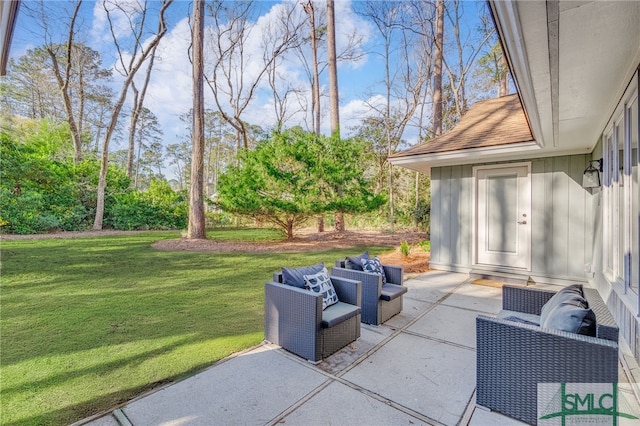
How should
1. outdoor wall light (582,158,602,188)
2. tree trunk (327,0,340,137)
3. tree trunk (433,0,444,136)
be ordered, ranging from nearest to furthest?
outdoor wall light (582,158,602,188) → tree trunk (433,0,444,136) → tree trunk (327,0,340,137)

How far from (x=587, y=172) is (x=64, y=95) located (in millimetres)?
17294

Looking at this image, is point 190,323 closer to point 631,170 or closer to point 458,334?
point 458,334

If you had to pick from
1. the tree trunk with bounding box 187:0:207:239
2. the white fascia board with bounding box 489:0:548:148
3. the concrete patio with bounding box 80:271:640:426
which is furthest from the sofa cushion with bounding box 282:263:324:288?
the tree trunk with bounding box 187:0:207:239

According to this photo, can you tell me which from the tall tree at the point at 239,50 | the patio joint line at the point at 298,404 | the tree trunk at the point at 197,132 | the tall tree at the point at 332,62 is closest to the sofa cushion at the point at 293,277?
A: the patio joint line at the point at 298,404

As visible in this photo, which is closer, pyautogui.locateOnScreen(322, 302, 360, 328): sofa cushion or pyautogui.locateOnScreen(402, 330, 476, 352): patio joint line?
pyautogui.locateOnScreen(322, 302, 360, 328): sofa cushion

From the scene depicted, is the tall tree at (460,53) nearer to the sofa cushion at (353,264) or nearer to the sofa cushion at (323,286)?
the sofa cushion at (353,264)

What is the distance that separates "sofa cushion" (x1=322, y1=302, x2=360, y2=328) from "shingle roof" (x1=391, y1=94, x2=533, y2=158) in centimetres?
423

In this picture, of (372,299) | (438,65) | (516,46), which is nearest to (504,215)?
(372,299)

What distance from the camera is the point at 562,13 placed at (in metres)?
1.59

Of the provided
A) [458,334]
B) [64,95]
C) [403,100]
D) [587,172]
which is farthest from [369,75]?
[458,334]

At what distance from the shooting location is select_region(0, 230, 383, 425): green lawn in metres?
2.14

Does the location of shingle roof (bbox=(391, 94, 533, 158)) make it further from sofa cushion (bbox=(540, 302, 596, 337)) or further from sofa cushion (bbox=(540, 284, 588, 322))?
sofa cushion (bbox=(540, 302, 596, 337))

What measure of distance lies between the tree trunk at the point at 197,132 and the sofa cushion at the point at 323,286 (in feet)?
26.6

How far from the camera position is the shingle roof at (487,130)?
18.0ft
